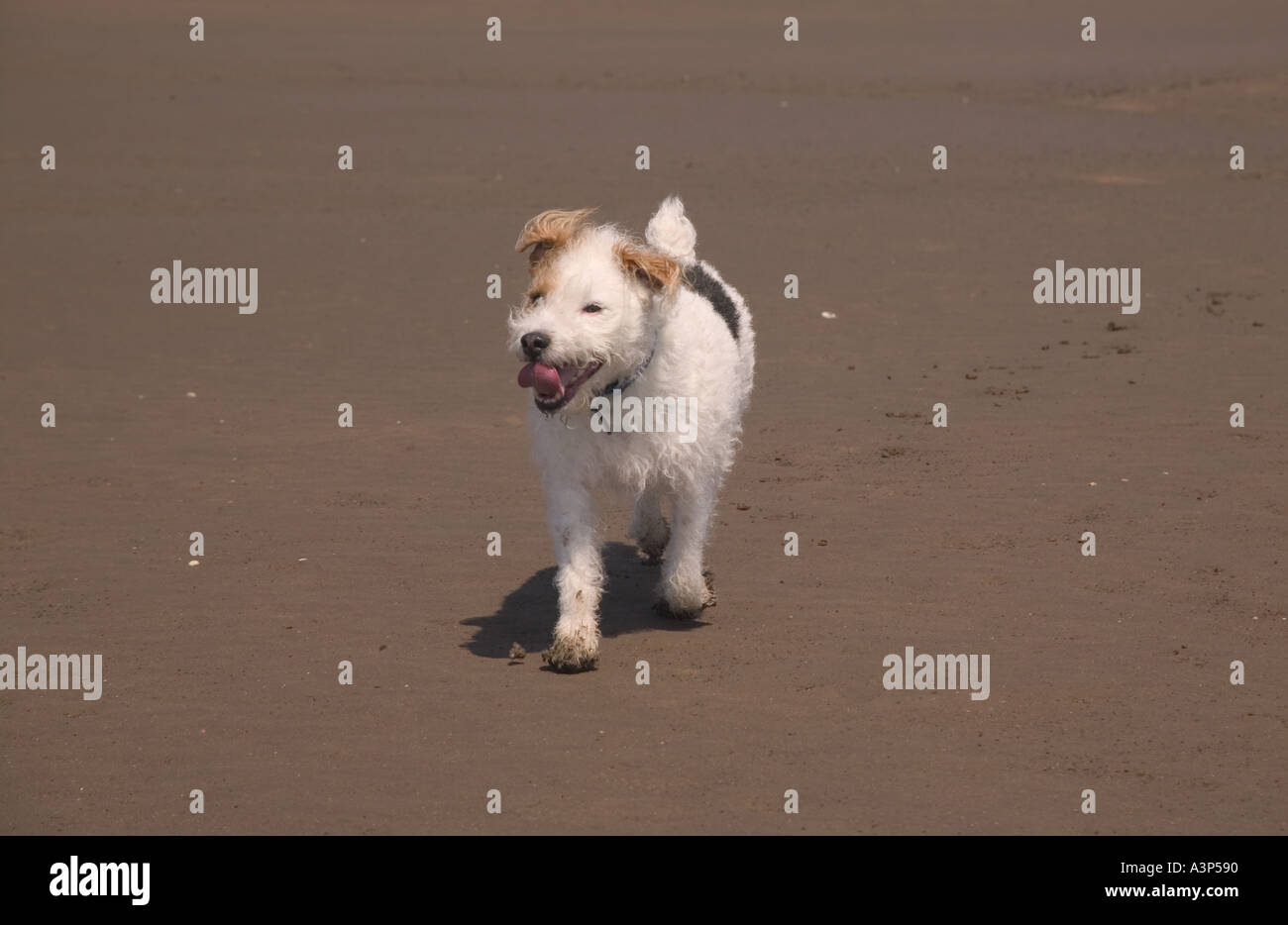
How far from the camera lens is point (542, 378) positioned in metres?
6.59

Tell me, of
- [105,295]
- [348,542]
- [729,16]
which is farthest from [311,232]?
[729,16]

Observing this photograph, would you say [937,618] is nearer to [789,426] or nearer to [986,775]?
[986,775]

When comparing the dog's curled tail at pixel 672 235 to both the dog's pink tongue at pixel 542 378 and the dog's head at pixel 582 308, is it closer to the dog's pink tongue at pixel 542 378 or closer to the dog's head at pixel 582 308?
the dog's head at pixel 582 308

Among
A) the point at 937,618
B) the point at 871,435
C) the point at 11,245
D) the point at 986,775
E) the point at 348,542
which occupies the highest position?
the point at 11,245

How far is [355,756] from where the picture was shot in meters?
6.28

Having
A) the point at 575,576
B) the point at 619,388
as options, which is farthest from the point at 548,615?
the point at 619,388

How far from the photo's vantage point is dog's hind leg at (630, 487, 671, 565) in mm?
8406

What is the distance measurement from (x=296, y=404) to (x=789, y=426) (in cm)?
368

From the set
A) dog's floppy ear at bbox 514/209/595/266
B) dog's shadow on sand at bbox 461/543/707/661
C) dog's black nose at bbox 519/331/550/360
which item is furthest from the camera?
dog's shadow on sand at bbox 461/543/707/661
